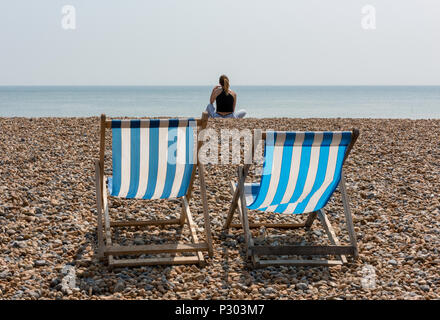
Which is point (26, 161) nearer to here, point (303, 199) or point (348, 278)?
point (303, 199)

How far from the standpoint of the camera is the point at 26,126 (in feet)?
29.1

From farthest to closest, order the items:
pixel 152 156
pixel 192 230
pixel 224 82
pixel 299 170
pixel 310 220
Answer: pixel 224 82 < pixel 310 220 < pixel 192 230 < pixel 152 156 < pixel 299 170

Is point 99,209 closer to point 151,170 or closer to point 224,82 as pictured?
point 151,170


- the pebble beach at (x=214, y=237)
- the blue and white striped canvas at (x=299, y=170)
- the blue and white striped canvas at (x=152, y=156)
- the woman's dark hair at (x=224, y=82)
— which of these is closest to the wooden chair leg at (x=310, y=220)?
the pebble beach at (x=214, y=237)

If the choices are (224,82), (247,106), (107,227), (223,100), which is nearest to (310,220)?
(107,227)

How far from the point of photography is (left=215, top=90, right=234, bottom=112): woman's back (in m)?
9.95

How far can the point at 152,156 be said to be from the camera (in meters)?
3.91

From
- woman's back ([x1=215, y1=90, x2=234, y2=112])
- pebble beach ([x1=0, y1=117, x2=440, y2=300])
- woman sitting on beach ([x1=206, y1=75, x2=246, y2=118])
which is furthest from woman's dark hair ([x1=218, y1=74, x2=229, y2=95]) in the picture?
pebble beach ([x1=0, y1=117, x2=440, y2=300])

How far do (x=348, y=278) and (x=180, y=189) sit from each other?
4.91ft

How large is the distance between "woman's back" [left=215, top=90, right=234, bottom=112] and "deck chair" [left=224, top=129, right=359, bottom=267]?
6086 mm

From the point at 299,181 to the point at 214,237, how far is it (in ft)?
3.04

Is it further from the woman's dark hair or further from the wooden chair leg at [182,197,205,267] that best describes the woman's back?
the wooden chair leg at [182,197,205,267]
